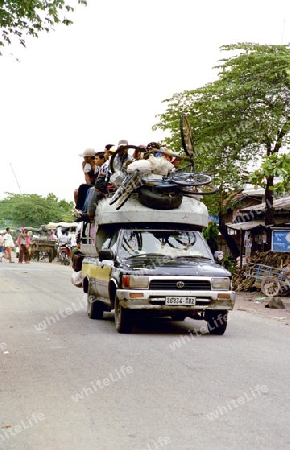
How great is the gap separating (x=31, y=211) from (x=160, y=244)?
249 feet

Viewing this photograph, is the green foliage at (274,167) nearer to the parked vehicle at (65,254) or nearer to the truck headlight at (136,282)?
the truck headlight at (136,282)

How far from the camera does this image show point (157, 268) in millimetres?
11422

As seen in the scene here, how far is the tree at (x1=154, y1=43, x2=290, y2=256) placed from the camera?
2497cm

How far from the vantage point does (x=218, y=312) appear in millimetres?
11867

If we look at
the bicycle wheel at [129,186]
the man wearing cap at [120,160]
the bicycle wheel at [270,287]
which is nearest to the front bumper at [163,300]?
the bicycle wheel at [129,186]

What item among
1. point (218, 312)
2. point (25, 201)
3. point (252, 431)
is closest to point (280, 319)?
point (218, 312)

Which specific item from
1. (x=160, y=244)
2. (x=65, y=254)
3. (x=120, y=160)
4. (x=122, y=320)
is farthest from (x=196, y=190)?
(x=65, y=254)

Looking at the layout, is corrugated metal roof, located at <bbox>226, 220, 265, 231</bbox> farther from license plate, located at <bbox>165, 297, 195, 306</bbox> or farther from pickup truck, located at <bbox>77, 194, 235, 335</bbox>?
license plate, located at <bbox>165, 297, 195, 306</bbox>

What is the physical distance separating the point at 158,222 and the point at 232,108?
13974 mm

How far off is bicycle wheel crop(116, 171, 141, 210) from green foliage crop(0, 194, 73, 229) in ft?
243

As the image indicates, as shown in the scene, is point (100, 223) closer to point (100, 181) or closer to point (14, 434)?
point (100, 181)

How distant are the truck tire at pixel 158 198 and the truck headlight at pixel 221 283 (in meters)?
1.68

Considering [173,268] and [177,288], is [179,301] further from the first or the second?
[173,268]

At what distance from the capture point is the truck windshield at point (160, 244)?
12.2 metres
